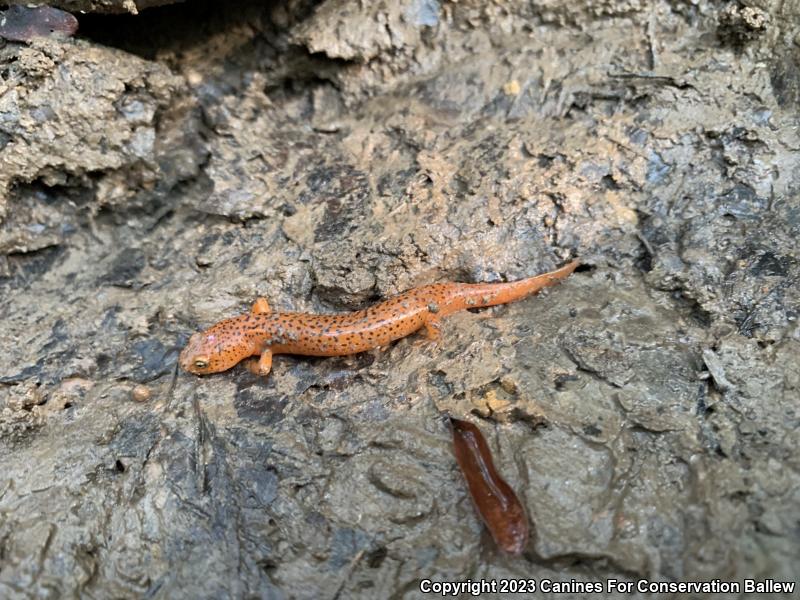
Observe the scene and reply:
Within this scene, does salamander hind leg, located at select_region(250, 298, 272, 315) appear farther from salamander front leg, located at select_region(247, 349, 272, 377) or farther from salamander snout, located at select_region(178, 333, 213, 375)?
salamander snout, located at select_region(178, 333, 213, 375)

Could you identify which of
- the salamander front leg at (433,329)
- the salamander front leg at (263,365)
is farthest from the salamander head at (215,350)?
the salamander front leg at (433,329)

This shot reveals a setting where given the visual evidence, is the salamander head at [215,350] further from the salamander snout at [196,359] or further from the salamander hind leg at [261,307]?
the salamander hind leg at [261,307]

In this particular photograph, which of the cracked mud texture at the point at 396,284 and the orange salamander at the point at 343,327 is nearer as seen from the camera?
the cracked mud texture at the point at 396,284

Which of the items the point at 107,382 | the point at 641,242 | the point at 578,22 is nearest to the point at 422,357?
the point at 641,242

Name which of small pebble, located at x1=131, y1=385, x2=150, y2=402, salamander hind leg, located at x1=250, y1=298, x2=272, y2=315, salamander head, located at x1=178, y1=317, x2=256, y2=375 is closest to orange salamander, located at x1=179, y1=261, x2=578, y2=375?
salamander head, located at x1=178, y1=317, x2=256, y2=375

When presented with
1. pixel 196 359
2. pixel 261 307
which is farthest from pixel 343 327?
pixel 196 359

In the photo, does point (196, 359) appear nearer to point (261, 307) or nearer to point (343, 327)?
point (261, 307)

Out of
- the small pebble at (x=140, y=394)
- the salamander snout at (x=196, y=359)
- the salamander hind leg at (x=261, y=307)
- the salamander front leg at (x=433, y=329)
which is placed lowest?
the small pebble at (x=140, y=394)

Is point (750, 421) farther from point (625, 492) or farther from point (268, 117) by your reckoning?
point (268, 117)
